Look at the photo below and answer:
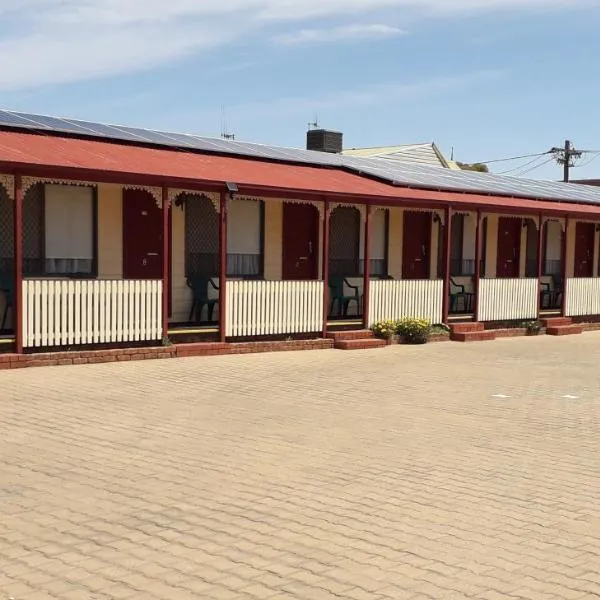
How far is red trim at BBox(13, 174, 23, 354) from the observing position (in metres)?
10.8

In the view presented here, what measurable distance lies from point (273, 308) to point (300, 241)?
278 centimetres

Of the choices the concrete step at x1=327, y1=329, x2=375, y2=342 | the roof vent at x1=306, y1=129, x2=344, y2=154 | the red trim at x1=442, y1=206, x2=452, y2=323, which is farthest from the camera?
the roof vent at x1=306, y1=129, x2=344, y2=154

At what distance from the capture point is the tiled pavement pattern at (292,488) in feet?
13.8

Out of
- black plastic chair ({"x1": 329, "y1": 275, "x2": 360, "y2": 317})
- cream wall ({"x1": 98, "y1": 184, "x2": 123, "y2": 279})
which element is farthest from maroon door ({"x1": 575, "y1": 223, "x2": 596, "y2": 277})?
cream wall ({"x1": 98, "y1": 184, "x2": 123, "y2": 279})

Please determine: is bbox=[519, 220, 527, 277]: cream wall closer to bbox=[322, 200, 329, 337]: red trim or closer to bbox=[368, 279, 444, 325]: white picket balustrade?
bbox=[368, 279, 444, 325]: white picket balustrade

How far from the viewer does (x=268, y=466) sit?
251 inches

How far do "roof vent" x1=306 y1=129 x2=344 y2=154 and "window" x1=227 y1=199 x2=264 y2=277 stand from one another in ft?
41.6

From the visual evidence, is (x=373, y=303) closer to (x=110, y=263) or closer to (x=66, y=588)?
(x=110, y=263)

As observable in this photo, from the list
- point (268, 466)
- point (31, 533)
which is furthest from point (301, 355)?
point (31, 533)

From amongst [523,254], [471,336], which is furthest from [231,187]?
[523,254]

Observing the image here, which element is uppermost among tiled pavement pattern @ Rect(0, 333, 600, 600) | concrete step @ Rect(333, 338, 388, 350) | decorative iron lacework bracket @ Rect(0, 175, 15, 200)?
decorative iron lacework bracket @ Rect(0, 175, 15, 200)

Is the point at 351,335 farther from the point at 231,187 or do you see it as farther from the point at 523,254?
the point at 523,254

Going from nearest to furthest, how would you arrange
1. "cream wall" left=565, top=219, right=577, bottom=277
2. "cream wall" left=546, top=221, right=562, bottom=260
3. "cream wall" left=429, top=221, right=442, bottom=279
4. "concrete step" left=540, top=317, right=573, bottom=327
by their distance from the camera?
"concrete step" left=540, top=317, right=573, bottom=327 < "cream wall" left=429, top=221, right=442, bottom=279 < "cream wall" left=546, top=221, right=562, bottom=260 < "cream wall" left=565, top=219, right=577, bottom=277

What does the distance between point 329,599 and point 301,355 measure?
9.38m
